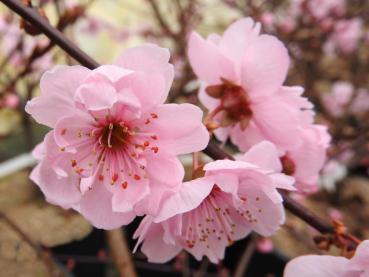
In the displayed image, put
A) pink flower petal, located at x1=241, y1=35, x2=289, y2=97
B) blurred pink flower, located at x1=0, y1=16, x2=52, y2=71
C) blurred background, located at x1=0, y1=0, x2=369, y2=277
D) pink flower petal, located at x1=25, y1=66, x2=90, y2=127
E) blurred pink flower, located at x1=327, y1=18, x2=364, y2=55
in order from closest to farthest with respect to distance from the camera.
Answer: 1. pink flower petal, located at x1=25, y1=66, x2=90, y2=127
2. pink flower petal, located at x1=241, y1=35, x2=289, y2=97
3. blurred background, located at x1=0, y1=0, x2=369, y2=277
4. blurred pink flower, located at x1=0, y1=16, x2=52, y2=71
5. blurred pink flower, located at x1=327, y1=18, x2=364, y2=55

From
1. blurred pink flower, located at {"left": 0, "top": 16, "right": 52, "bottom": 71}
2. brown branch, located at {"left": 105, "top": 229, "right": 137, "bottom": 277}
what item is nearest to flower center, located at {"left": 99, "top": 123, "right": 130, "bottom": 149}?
brown branch, located at {"left": 105, "top": 229, "right": 137, "bottom": 277}

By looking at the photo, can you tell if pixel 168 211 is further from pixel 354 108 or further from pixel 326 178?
pixel 354 108

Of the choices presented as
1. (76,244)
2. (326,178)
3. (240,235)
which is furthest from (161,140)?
(326,178)

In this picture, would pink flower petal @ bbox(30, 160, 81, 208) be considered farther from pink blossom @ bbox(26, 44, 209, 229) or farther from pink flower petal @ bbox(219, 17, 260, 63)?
pink flower petal @ bbox(219, 17, 260, 63)

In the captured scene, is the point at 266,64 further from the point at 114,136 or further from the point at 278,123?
the point at 114,136

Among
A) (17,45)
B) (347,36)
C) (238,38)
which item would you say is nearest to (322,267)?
(238,38)

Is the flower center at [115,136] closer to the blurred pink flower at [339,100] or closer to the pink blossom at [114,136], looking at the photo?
the pink blossom at [114,136]
